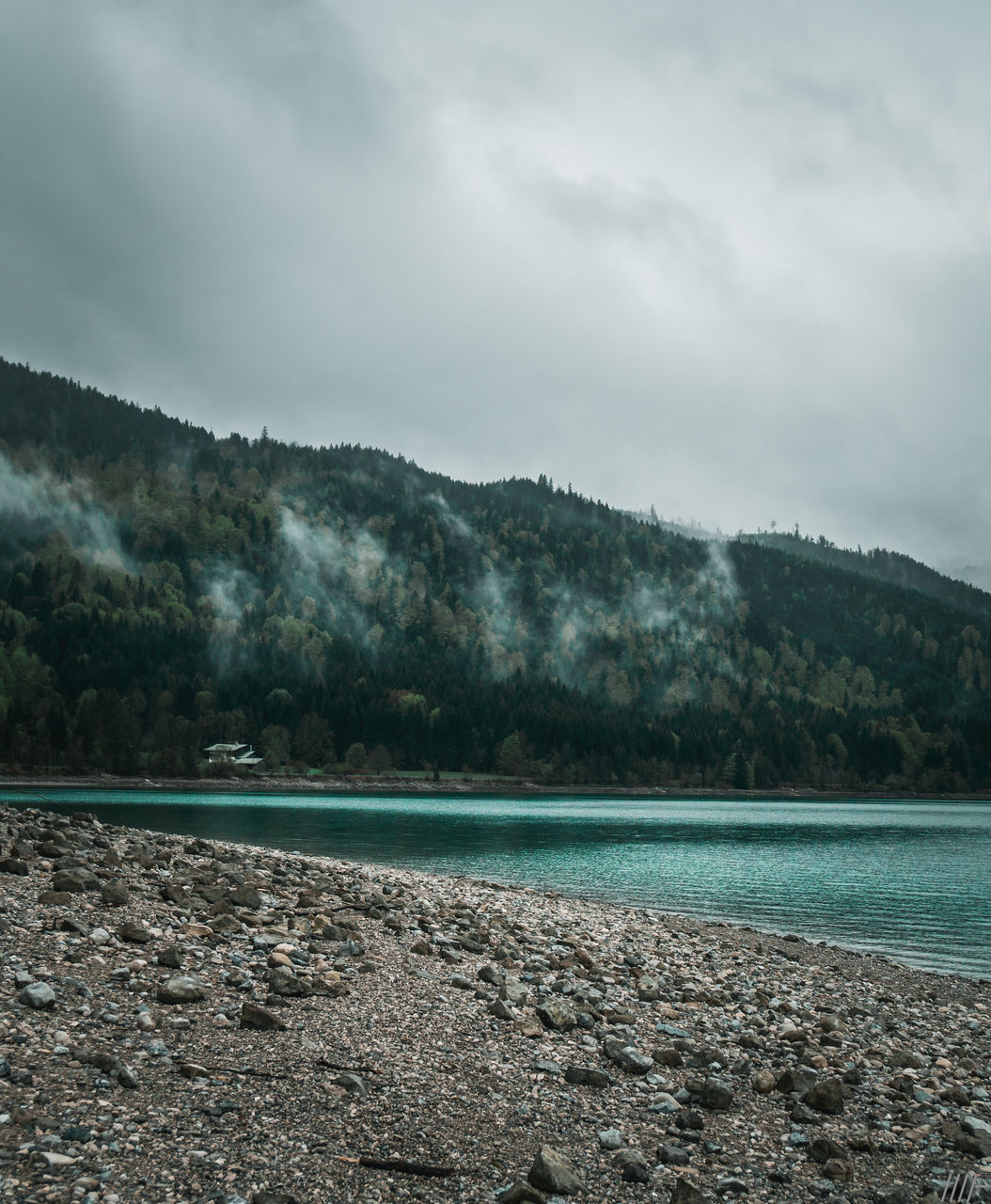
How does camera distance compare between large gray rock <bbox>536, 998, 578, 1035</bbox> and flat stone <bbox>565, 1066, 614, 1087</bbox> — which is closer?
flat stone <bbox>565, 1066, 614, 1087</bbox>

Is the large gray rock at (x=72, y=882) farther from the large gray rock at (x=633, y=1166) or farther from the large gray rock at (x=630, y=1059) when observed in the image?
the large gray rock at (x=633, y=1166)

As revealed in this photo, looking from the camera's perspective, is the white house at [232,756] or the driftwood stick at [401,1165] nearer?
the driftwood stick at [401,1165]

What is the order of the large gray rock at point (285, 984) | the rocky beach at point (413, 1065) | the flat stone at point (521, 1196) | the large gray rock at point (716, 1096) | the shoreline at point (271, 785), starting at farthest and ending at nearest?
1. the shoreline at point (271, 785)
2. the large gray rock at point (285, 984)
3. the large gray rock at point (716, 1096)
4. the rocky beach at point (413, 1065)
5. the flat stone at point (521, 1196)

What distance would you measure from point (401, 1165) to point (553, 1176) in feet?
5.18

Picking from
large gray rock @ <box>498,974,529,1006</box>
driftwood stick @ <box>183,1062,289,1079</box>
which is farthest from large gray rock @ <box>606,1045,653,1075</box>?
driftwood stick @ <box>183,1062,289,1079</box>

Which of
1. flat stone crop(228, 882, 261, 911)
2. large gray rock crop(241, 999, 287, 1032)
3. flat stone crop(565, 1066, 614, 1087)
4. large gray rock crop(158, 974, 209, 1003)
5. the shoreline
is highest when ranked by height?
large gray rock crop(158, 974, 209, 1003)

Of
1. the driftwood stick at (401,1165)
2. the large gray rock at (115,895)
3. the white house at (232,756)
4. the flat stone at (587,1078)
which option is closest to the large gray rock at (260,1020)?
the driftwood stick at (401,1165)

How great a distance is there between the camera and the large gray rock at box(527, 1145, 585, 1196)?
26.2ft

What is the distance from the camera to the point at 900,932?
33344mm

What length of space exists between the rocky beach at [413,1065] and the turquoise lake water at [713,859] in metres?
15.6

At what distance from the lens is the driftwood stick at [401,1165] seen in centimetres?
798

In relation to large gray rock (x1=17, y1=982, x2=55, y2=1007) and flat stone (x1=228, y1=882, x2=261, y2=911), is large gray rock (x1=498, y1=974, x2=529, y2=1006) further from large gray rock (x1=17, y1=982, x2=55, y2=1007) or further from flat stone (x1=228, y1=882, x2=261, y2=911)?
large gray rock (x1=17, y1=982, x2=55, y2=1007)

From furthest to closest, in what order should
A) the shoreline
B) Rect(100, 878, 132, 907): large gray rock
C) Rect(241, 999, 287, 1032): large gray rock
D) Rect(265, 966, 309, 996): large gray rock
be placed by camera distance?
the shoreline → Rect(100, 878, 132, 907): large gray rock → Rect(265, 966, 309, 996): large gray rock → Rect(241, 999, 287, 1032): large gray rock

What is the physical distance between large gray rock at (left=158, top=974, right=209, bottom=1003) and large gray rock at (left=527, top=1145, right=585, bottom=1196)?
5799 millimetres
